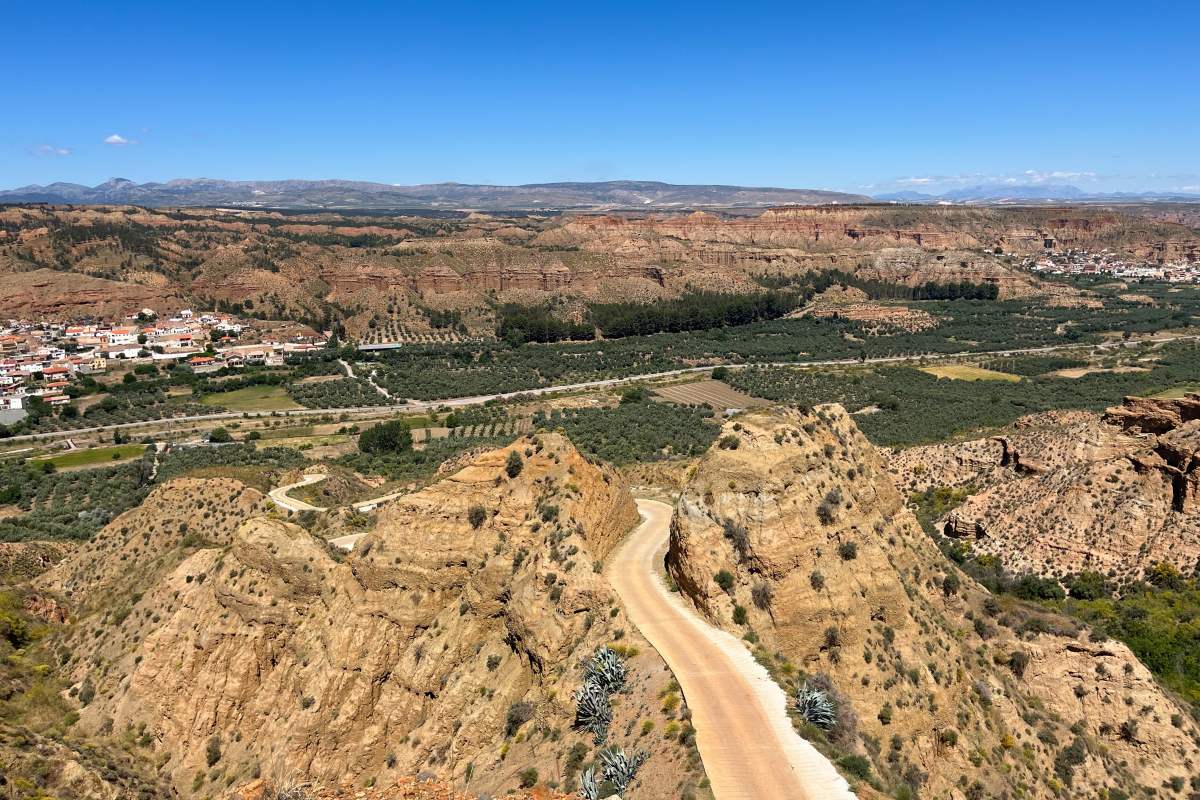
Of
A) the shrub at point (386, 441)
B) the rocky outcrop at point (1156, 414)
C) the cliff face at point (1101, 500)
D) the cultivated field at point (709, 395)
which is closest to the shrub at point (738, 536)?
the cliff face at point (1101, 500)

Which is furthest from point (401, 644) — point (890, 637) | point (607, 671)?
point (890, 637)

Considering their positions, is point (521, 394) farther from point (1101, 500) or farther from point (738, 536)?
point (738, 536)

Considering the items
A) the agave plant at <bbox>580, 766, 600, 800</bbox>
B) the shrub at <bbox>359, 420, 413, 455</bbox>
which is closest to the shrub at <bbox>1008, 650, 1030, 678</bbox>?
the agave plant at <bbox>580, 766, 600, 800</bbox>

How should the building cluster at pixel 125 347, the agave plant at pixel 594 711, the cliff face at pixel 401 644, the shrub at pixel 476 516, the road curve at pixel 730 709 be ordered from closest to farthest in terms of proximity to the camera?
the road curve at pixel 730 709, the agave plant at pixel 594 711, the cliff face at pixel 401 644, the shrub at pixel 476 516, the building cluster at pixel 125 347

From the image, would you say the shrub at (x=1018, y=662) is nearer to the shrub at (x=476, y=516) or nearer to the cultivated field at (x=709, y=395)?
the shrub at (x=476, y=516)

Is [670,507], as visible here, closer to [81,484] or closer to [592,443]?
[592,443]

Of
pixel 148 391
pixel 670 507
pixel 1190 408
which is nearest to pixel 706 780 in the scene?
pixel 670 507
